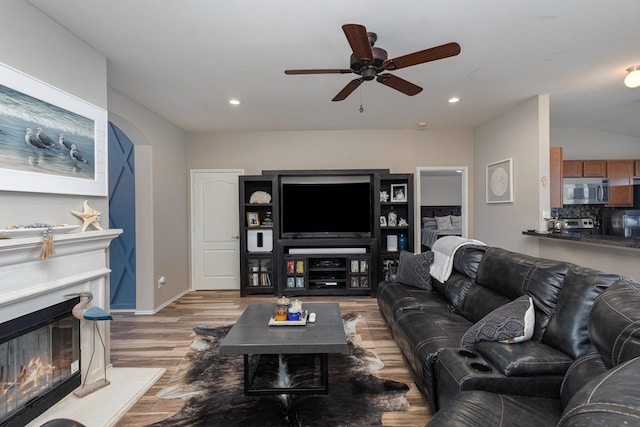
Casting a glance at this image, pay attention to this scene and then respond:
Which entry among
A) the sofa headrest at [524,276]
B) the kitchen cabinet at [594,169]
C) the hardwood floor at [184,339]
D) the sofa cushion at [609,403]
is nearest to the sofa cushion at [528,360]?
the sofa headrest at [524,276]

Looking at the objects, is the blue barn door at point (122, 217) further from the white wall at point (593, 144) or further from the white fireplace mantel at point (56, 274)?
the white wall at point (593, 144)

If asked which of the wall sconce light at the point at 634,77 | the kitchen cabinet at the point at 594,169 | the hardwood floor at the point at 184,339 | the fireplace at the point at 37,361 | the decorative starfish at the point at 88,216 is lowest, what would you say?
the hardwood floor at the point at 184,339

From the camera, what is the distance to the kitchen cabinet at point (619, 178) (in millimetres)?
4910

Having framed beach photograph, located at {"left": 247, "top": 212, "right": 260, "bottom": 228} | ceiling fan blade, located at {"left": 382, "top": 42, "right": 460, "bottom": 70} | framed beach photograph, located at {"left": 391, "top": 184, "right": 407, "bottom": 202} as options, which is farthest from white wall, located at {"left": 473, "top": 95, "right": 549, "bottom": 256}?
framed beach photograph, located at {"left": 247, "top": 212, "right": 260, "bottom": 228}

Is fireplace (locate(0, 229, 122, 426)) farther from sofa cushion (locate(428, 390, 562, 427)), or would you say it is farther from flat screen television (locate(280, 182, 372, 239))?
flat screen television (locate(280, 182, 372, 239))

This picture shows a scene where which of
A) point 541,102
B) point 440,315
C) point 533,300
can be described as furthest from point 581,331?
point 541,102

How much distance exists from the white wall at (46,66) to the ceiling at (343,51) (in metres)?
0.10

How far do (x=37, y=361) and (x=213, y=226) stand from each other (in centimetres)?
322

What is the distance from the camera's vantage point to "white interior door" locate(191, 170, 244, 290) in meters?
5.12

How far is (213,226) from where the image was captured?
5.13m

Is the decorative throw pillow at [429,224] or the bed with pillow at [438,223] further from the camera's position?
the decorative throw pillow at [429,224]

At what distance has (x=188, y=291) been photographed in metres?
5.04

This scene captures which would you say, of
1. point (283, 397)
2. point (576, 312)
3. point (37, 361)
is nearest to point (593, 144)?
point (576, 312)

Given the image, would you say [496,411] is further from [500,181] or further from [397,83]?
[500,181]
